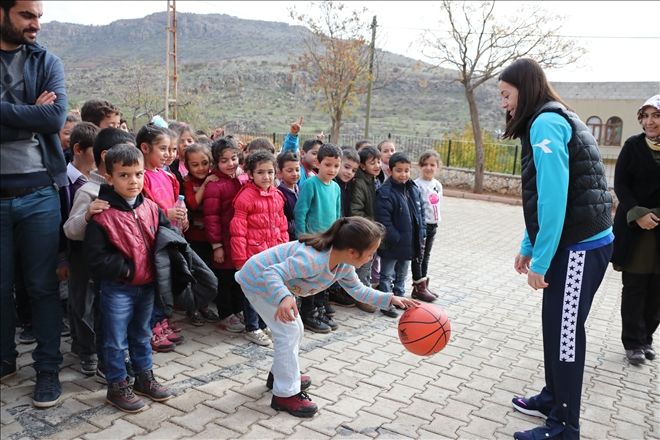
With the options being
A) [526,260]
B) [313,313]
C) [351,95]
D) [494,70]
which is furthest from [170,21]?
[526,260]

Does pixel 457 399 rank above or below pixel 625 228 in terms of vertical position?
below

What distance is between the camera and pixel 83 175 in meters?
4.03

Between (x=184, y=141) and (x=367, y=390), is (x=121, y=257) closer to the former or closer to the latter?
(x=367, y=390)

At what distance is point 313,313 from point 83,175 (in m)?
2.35

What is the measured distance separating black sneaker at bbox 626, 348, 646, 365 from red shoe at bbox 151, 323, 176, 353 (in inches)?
156

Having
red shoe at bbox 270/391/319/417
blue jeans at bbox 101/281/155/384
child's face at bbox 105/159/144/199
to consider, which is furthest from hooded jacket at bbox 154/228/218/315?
red shoe at bbox 270/391/319/417

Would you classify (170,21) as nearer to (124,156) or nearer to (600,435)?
(124,156)

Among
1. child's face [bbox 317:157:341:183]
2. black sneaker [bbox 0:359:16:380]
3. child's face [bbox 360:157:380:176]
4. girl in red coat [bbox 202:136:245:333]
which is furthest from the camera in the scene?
child's face [bbox 360:157:380:176]

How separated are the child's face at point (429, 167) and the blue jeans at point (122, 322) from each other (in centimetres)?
364

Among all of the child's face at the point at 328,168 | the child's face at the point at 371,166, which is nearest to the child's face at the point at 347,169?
the child's face at the point at 371,166

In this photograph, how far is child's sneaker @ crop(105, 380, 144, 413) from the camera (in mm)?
3385

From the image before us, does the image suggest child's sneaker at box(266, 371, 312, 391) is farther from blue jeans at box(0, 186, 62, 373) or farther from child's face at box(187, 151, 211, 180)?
child's face at box(187, 151, 211, 180)

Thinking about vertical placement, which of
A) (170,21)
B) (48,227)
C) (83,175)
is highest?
(170,21)

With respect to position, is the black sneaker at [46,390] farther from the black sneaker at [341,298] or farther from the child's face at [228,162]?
the black sneaker at [341,298]
